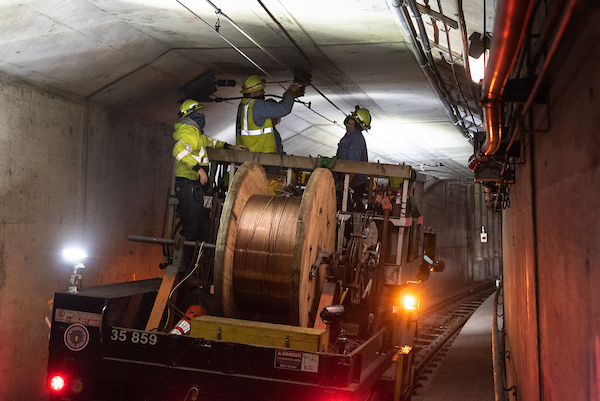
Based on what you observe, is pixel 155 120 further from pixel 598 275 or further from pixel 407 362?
pixel 598 275

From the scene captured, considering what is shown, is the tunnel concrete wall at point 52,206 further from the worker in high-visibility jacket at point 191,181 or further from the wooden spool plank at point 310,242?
the wooden spool plank at point 310,242

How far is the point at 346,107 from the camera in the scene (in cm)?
1290

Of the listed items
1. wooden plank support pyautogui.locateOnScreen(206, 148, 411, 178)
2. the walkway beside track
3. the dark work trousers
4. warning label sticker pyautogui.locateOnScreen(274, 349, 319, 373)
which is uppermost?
wooden plank support pyautogui.locateOnScreen(206, 148, 411, 178)

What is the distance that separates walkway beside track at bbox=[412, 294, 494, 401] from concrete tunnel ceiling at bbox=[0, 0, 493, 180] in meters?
4.06

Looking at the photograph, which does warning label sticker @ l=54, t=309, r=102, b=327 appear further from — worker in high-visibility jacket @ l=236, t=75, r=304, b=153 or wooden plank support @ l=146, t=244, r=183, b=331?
worker in high-visibility jacket @ l=236, t=75, r=304, b=153

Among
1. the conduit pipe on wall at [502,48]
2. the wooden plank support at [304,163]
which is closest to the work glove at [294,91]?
the wooden plank support at [304,163]

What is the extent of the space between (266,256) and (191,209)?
2.07 meters

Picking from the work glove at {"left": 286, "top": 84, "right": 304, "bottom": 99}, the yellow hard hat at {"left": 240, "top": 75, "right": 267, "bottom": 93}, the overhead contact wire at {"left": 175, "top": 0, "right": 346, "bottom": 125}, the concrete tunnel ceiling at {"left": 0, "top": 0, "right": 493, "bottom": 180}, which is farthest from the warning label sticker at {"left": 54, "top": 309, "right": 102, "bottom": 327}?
the work glove at {"left": 286, "top": 84, "right": 304, "bottom": 99}

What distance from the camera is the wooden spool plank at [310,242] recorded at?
202 inches

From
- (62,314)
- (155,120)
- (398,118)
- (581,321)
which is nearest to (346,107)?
(398,118)

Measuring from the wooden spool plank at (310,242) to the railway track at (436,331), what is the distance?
2.94 m

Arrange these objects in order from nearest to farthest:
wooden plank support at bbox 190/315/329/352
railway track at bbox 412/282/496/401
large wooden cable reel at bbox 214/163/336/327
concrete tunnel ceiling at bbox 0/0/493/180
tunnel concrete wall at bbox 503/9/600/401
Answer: tunnel concrete wall at bbox 503/9/600/401, wooden plank support at bbox 190/315/329/352, large wooden cable reel at bbox 214/163/336/327, concrete tunnel ceiling at bbox 0/0/493/180, railway track at bbox 412/282/496/401

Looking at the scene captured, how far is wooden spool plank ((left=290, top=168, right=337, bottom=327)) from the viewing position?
513 cm

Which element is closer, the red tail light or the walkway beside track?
the red tail light
